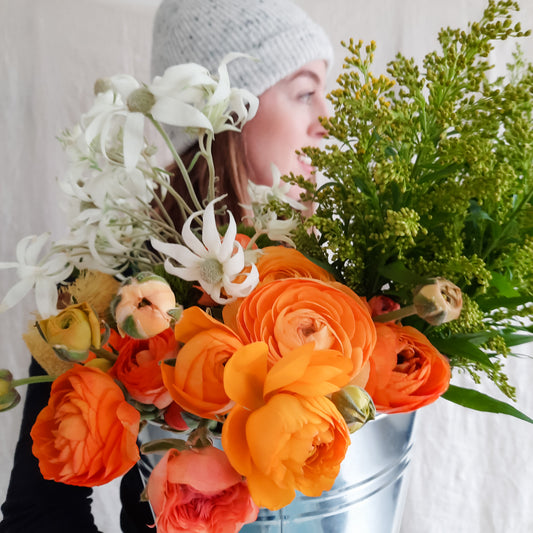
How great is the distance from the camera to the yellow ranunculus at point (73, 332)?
0.66 ft

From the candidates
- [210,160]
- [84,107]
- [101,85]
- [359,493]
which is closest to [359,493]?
[359,493]

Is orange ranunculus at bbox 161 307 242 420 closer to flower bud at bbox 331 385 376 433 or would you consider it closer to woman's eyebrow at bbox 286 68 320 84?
flower bud at bbox 331 385 376 433

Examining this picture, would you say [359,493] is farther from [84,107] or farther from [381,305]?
[84,107]

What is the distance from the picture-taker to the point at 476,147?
228mm

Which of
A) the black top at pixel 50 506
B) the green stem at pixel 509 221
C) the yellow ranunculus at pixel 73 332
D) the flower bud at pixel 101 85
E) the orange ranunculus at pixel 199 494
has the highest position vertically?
the green stem at pixel 509 221

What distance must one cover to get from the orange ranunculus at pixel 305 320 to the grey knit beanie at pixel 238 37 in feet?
1.37

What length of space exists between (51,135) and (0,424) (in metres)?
0.44

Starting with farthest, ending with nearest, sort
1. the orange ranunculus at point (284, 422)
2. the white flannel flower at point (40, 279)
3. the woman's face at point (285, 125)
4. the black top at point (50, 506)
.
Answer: the woman's face at point (285, 125) < the black top at point (50, 506) < the white flannel flower at point (40, 279) < the orange ranunculus at point (284, 422)

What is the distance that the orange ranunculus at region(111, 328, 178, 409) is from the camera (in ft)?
0.72

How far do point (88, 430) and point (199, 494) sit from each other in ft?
0.18

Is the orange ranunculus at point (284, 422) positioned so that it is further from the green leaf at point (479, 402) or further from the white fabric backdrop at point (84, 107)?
the white fabric backdrop at point (84, 107)

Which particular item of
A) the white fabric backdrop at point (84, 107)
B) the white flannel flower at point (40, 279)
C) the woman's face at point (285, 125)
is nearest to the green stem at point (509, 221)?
the white flannel flower at point (40, 279)

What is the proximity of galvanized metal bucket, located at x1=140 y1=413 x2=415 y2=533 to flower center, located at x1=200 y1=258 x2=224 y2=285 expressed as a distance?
10 cm

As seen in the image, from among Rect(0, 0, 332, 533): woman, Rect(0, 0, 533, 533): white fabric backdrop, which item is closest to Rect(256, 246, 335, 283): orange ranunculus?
Rect(0, 0, 332, 533): woman
